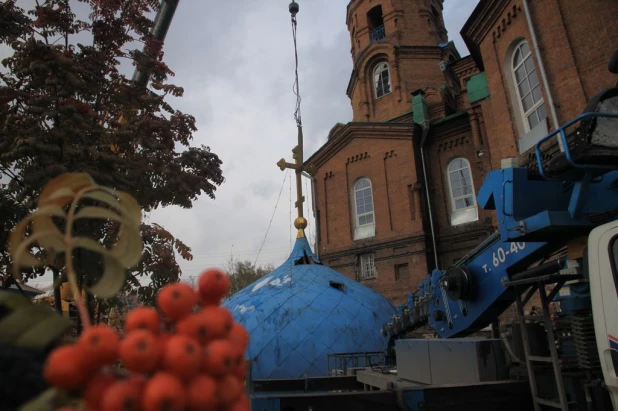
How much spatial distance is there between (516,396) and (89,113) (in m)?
5.27

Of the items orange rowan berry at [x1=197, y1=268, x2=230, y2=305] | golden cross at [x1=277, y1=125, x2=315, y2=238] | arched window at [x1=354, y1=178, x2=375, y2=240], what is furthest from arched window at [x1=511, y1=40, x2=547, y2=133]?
orange rowan berry at [x1=197, y1=268, x2=230, y2=305]

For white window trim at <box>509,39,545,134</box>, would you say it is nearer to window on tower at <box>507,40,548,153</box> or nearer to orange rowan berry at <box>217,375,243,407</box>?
window on tower at <box>507,40,548,153</box>

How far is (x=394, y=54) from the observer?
2530 centimetres

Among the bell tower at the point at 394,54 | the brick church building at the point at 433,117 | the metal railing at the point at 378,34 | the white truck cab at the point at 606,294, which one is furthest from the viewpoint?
the metal railing at the point at 378,34

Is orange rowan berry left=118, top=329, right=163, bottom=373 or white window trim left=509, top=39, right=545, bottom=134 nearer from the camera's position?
orange rowan berry left=118, top=329, right=163, bottom=373

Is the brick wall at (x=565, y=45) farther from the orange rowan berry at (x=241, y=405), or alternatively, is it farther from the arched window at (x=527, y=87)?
the orange rowan berry at (x=241, y=405)

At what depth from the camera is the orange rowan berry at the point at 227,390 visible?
0.98 m

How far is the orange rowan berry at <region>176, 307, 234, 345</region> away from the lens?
1037mm

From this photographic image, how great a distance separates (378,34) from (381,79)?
3.42 metres

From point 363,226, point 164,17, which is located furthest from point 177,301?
point 363,226

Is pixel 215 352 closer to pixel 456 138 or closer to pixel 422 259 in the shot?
pixel 422 259

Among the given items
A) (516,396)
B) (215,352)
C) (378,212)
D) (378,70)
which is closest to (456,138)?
(378,212)

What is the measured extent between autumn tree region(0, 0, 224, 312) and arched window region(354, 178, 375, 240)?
17044 mm

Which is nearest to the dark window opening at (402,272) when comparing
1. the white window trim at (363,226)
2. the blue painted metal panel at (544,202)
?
the white window trim at (363,226)
